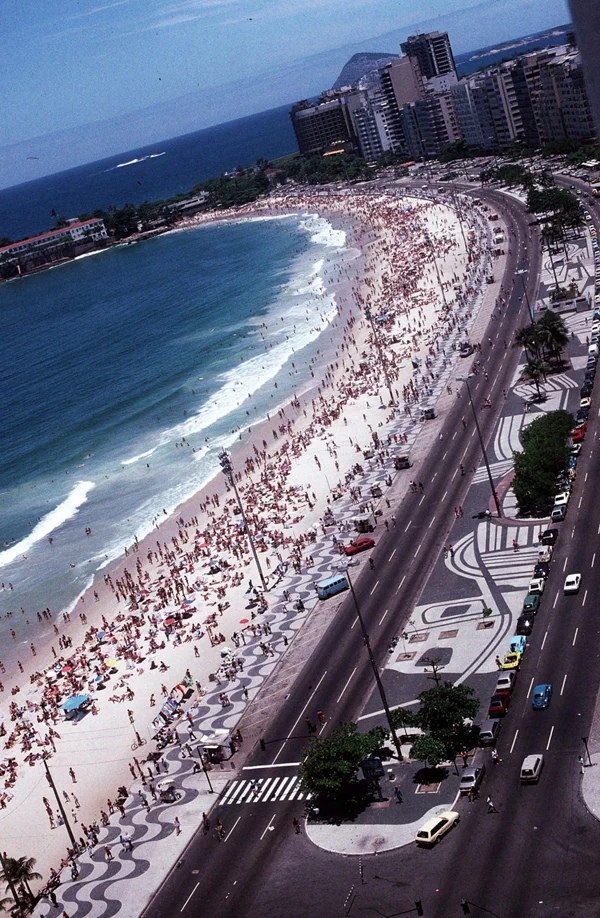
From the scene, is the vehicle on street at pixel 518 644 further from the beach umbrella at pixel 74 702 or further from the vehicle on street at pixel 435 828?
the beach umbrella at pixel 74 702

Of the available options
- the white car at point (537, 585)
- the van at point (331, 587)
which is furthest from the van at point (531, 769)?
the van at point (331, 587)

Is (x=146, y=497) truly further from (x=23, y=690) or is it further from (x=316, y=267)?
(x=316, y=267)

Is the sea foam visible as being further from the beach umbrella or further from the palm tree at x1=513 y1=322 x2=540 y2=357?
the palm tree at x1=513 y1=322 x2=540 y2=357

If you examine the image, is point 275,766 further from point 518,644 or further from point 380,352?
point 380,352

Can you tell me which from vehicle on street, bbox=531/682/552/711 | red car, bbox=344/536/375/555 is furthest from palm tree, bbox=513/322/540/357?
vehicle on street, bbox=531/682/552/711

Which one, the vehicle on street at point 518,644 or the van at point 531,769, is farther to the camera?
the vehicle on street at point 518,644
